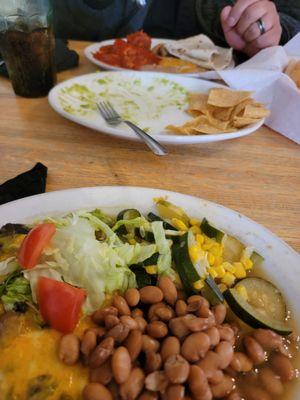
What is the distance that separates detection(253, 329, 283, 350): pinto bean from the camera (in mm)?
874

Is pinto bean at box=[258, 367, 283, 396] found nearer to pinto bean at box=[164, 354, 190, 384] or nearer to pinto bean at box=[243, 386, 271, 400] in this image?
pinto bean at box=[243, 386, 271, 400]

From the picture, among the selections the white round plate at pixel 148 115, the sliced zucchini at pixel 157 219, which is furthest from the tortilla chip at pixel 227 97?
the sliced zucchini at pixel 157 219

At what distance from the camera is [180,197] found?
1.22 metres

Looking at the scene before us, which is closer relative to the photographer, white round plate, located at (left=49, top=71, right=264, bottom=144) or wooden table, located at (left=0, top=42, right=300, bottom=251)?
wooden table, located at (left=0, top=42, right=300, bottom=251)

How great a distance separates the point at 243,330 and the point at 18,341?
0.52 metres

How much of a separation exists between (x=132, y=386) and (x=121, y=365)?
0.14 ft

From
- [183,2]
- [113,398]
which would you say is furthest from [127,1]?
[113,398]

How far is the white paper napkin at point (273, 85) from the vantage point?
1.79 metres

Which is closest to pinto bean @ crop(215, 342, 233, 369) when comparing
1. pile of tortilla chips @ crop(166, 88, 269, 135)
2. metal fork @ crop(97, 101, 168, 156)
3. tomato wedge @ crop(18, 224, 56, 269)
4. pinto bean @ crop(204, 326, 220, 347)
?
pinto bean @ crop(204, 326, 220, 347)

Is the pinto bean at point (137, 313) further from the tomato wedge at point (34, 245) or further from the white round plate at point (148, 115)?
the white round plate at point (148, 115)

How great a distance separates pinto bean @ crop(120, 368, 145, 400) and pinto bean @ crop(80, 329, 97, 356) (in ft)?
0.32

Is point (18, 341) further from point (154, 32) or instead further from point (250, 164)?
point (154, 32)

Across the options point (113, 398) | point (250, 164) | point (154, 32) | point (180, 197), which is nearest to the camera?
point (113, 398)

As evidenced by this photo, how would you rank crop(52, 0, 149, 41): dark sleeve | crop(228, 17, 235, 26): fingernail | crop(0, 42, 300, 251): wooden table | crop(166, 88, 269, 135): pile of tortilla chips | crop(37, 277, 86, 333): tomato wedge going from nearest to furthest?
crop(37, 277, 86, 333): tomato wedge < crop(0, 42, 300, 251): wooden table < crop(166, 88, 269, 135): pile of tortilla chips < crop(228, 17, 235, 26): fingernail < crop(52, 0, 149, 41): dark sleeve
